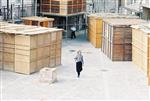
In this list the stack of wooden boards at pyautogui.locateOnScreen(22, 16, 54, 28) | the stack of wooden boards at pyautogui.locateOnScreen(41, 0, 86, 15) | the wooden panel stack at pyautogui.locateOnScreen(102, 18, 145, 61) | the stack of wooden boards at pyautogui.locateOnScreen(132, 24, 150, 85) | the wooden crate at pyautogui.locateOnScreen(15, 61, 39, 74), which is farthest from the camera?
the stack of wooden boards at pyautogui.locateOnScreen(41, 0, 86, 15)

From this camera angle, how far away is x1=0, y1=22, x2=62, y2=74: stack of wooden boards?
23719 mm

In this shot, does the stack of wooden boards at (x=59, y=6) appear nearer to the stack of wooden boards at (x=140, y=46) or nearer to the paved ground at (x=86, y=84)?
the paved ground at (x=86, y=84)

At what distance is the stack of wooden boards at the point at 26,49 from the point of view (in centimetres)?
2372

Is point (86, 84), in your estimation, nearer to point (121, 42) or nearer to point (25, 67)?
point (25, 67)

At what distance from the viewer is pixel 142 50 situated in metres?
25.3

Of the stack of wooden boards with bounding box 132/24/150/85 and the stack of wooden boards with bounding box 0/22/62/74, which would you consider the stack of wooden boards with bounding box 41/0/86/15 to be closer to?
the stack of wooden boards with bounding box 132/24/150/85

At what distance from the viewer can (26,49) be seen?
2372 centimetres

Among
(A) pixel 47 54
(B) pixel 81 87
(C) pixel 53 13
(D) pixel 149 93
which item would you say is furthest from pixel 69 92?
(C) pixel 53 13

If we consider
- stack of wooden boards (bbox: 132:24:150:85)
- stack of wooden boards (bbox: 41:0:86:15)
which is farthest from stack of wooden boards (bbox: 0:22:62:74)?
stack of wooden boards (bbox: 41:0:86:15)

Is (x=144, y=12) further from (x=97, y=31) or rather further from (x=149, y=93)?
(x=149, y=93)

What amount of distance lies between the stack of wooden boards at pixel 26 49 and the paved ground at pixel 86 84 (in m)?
0.56

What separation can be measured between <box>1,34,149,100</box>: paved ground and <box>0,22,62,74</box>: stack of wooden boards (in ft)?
1.85

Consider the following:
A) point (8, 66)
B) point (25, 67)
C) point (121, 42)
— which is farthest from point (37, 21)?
point (25, 67)

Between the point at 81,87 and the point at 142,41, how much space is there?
5.71 meters
